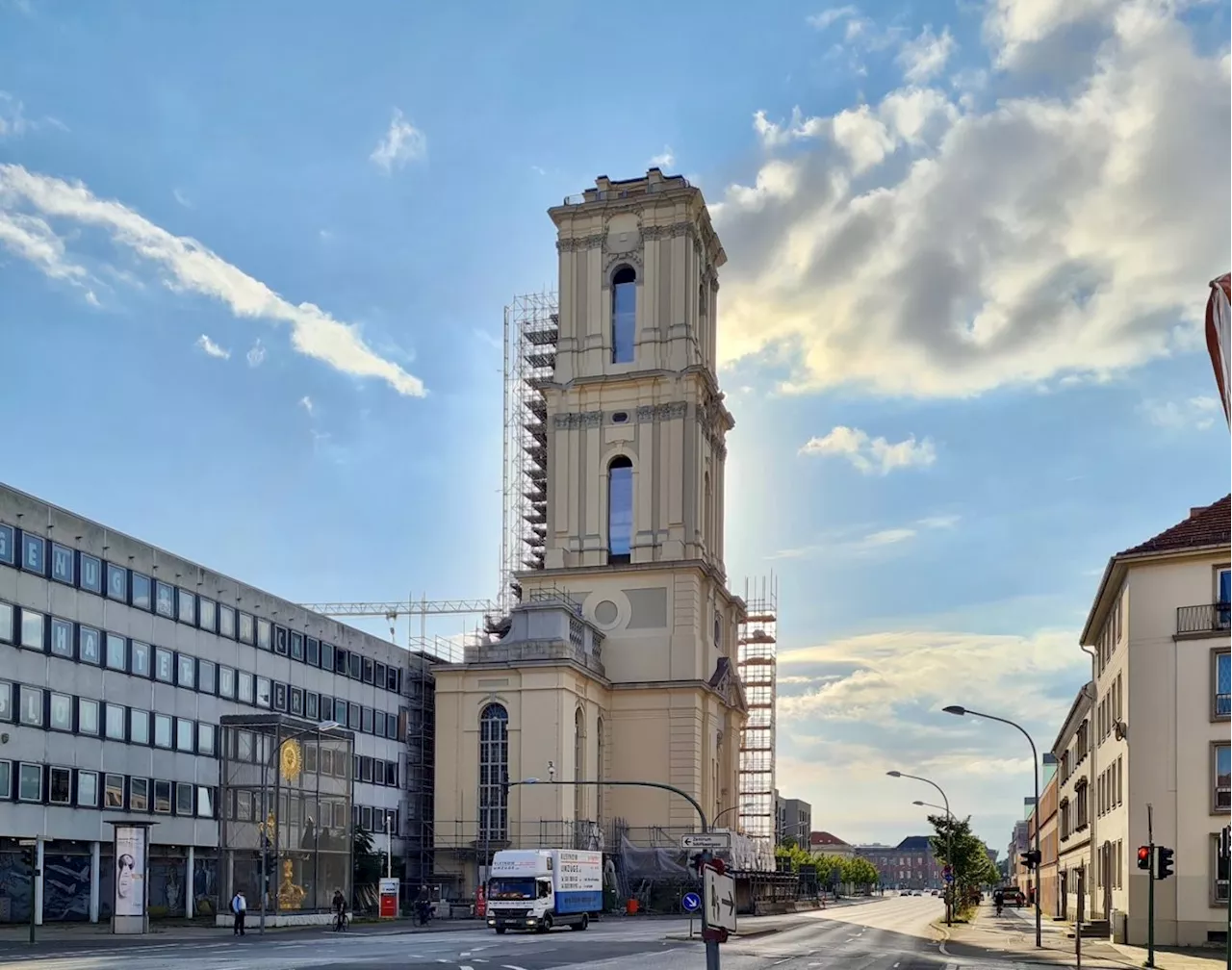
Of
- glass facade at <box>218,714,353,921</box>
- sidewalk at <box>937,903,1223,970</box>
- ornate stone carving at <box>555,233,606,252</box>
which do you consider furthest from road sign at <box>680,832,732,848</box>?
ornate stone carving at <box>555,233,606,252</box>

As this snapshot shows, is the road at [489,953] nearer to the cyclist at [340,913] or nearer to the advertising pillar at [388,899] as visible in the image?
the cyclist at [340,913]

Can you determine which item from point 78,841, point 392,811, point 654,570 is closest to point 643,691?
point 654,570

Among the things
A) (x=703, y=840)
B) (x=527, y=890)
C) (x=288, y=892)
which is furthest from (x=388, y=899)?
(x=703, y=840)

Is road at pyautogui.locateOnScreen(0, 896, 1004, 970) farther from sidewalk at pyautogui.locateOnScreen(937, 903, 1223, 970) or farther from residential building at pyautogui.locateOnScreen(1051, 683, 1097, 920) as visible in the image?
residential building at pyautogui.locateOnScreen(1051, 683, 1097, 920)

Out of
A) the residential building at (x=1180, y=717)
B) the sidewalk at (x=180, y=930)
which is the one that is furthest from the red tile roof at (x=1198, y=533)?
the sidewalk at (x=180, y=930)

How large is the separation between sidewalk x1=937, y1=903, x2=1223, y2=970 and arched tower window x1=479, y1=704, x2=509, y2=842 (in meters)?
28.0

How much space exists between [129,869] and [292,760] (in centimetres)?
1456

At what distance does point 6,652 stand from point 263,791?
13.3 m

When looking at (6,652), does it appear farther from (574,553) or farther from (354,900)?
(574,553)

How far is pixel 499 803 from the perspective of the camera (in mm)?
88062

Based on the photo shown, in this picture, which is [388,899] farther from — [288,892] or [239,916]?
[239,916]

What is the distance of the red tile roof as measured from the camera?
5139cm

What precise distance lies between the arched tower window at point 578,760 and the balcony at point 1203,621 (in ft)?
141

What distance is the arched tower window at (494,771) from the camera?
87750 millimetres
